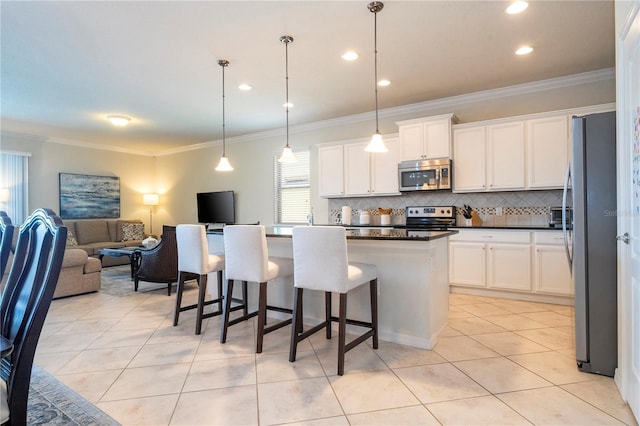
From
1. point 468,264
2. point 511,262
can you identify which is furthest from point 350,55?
point 511,262

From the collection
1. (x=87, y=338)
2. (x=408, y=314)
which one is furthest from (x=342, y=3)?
(x=87, y=338)

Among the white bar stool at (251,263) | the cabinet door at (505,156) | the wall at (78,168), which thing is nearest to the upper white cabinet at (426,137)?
the cabinet door at (505,156)

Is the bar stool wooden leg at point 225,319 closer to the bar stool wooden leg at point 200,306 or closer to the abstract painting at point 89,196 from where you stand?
the bar stool wooden leg at point 200,306

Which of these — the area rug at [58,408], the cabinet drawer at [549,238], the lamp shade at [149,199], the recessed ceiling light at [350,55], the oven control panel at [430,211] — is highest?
the recessed ceiling light at [350,55]

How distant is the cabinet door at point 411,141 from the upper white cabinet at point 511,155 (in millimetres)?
437

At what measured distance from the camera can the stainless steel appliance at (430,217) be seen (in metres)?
4.88

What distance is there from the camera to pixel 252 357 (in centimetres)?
269

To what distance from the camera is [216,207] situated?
25.0ft

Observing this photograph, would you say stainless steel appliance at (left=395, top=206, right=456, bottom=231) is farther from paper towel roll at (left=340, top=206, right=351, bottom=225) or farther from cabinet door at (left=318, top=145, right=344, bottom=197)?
cabinet door at (left=318, top=145, right=344, bottom=197)

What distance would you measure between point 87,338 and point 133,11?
9.03 feet

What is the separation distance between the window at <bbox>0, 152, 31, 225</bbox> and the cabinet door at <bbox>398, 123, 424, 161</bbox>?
689cm

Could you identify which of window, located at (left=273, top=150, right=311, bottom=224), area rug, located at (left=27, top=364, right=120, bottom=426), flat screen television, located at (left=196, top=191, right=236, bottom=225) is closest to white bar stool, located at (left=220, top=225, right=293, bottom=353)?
area rug, located at (left=27, top=364, right=120, bottom=426)

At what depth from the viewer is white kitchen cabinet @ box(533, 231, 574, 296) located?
13.0ft

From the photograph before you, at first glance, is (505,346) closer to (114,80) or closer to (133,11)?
(133,11)
